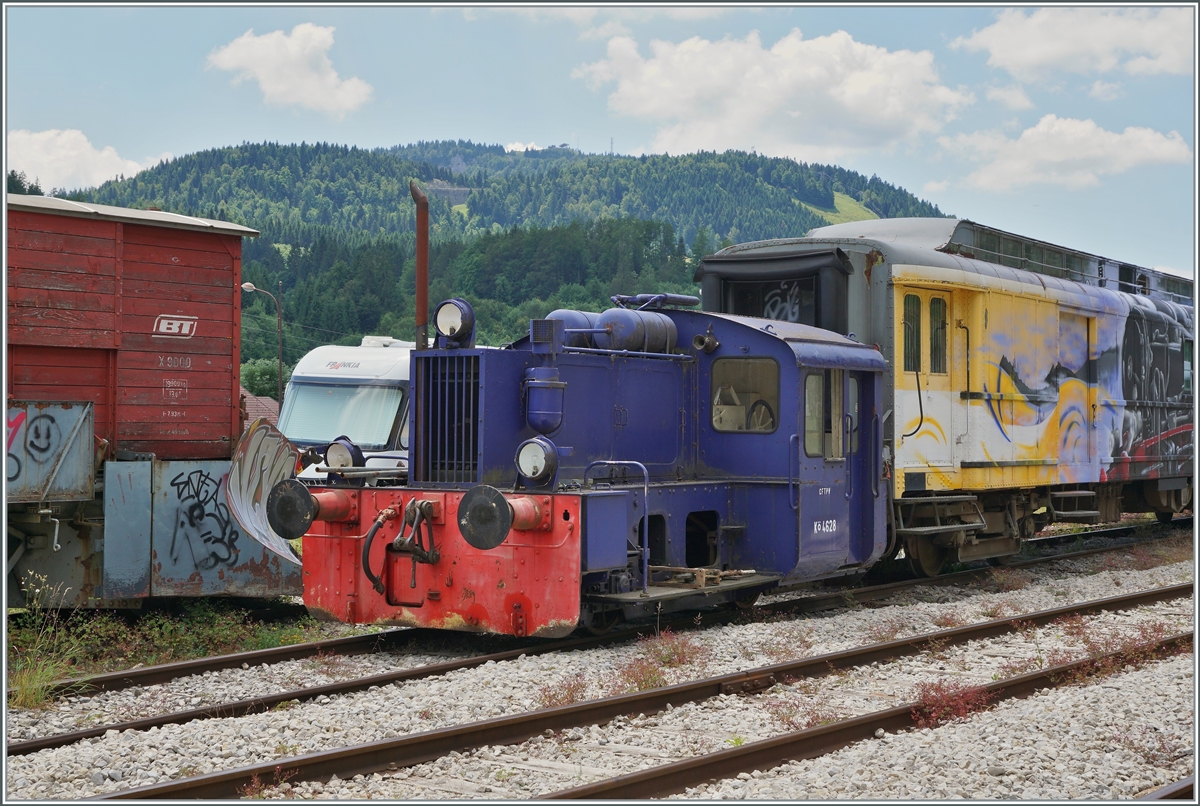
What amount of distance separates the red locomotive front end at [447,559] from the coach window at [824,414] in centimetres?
304

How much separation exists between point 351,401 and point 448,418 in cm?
843

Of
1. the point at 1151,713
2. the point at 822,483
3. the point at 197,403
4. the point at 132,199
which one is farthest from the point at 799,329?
the point at 132,199

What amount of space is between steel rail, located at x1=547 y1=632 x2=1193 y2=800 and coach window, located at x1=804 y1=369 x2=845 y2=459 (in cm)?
321

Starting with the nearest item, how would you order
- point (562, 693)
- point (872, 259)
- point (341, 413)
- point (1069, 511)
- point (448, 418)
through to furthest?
1. point (562, 693)
2. point (448, 418)
3. point (872, 259)
4. point (1069, 511)
5. point (341, 413)

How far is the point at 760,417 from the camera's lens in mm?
10188

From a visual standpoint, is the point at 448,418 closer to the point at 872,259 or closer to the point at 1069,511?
the point at 872,259

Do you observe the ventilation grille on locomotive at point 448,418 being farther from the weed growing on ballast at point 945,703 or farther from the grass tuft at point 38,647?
the weed growing on ballast at point 945,703

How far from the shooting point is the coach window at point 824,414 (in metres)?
10.2

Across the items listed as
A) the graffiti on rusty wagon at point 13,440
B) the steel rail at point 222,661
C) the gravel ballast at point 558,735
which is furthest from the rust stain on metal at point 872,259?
the graffiti on rusty wagon at point 13,440

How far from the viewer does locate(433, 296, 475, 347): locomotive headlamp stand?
29.7ft

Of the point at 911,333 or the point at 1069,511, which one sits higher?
the point at 911,333

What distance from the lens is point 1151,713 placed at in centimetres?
696

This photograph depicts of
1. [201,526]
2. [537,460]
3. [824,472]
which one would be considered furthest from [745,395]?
[201,526]

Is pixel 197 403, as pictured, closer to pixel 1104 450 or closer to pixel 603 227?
pixel 1104 450
